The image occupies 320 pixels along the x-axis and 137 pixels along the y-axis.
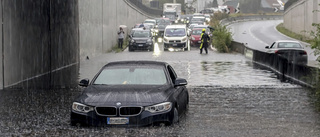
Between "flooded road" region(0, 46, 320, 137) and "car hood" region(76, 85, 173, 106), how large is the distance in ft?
1.59

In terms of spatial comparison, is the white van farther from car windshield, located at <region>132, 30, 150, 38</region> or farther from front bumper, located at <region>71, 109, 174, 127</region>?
front bumper, located at <region>71, 109, 174, 127</region>

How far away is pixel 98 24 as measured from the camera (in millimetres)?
→ 40906

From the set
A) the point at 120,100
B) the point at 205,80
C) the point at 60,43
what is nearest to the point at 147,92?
the point at 120,100

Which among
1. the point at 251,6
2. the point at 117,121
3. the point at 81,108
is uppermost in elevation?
the point at 251,6

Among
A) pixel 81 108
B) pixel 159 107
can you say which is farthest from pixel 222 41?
pixel 81 108

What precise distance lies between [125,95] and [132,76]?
4.09ft

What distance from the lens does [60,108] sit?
14.7m

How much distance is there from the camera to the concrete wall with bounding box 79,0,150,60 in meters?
35.7

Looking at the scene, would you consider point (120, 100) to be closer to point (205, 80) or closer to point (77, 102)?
point (77, 102)

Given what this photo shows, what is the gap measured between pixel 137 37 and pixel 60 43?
18.2m

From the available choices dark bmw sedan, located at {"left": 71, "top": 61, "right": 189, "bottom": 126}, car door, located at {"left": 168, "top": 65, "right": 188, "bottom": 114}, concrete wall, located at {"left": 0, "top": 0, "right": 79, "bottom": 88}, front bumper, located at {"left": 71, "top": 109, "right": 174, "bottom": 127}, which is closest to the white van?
concrete wall, located at {"left": 0, "top": 0, "right": 79, "bottom": 88}

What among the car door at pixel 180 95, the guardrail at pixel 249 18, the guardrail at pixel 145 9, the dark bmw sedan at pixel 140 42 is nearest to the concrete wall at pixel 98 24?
the dark bmw sedan at pixel 140 42

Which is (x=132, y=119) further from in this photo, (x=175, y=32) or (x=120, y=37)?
(x=120, y=37)

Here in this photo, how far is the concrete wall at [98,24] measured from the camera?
1407 inches
